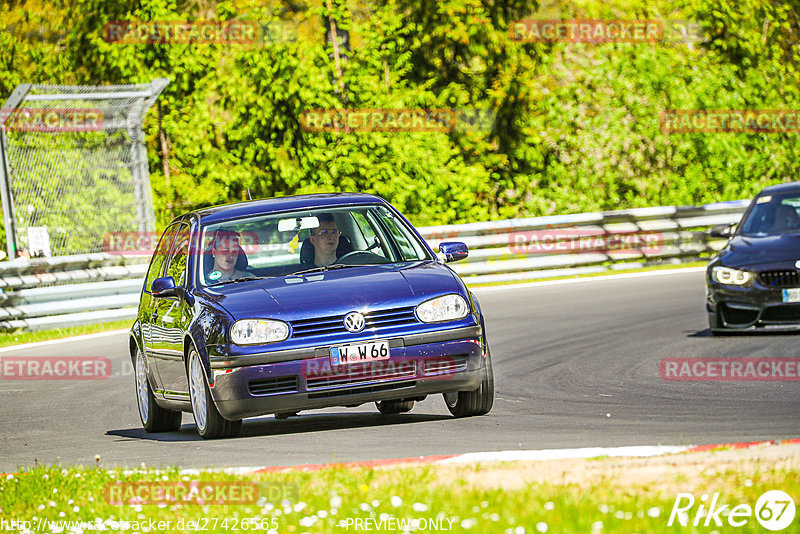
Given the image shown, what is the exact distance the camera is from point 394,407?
10.2 metres

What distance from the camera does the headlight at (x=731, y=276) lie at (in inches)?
537

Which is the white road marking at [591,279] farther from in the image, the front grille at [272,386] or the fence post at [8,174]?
the front grille at [272,386]

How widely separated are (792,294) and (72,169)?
11064 mm

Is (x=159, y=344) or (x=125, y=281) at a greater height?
(x=159, y=344)

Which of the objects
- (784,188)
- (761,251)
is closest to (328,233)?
(761,251)

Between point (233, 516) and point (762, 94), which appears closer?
point (233, 516)

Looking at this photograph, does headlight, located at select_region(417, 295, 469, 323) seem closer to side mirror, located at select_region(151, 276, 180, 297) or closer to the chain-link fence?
side mirror, located at select_region(151, 276, 180, 297)

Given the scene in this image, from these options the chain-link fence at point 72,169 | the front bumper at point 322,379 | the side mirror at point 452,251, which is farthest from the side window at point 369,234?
the chain-link fence at point 72,169

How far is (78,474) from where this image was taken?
779 centimetres

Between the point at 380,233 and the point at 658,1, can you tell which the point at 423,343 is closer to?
the point at 380,233

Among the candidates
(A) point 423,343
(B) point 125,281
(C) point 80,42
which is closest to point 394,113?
(C) point 80,42

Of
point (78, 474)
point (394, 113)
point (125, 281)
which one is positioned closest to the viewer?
point (78, 474)

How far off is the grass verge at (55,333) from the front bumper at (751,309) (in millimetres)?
8232

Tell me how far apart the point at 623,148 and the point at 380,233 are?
18.3 meters
